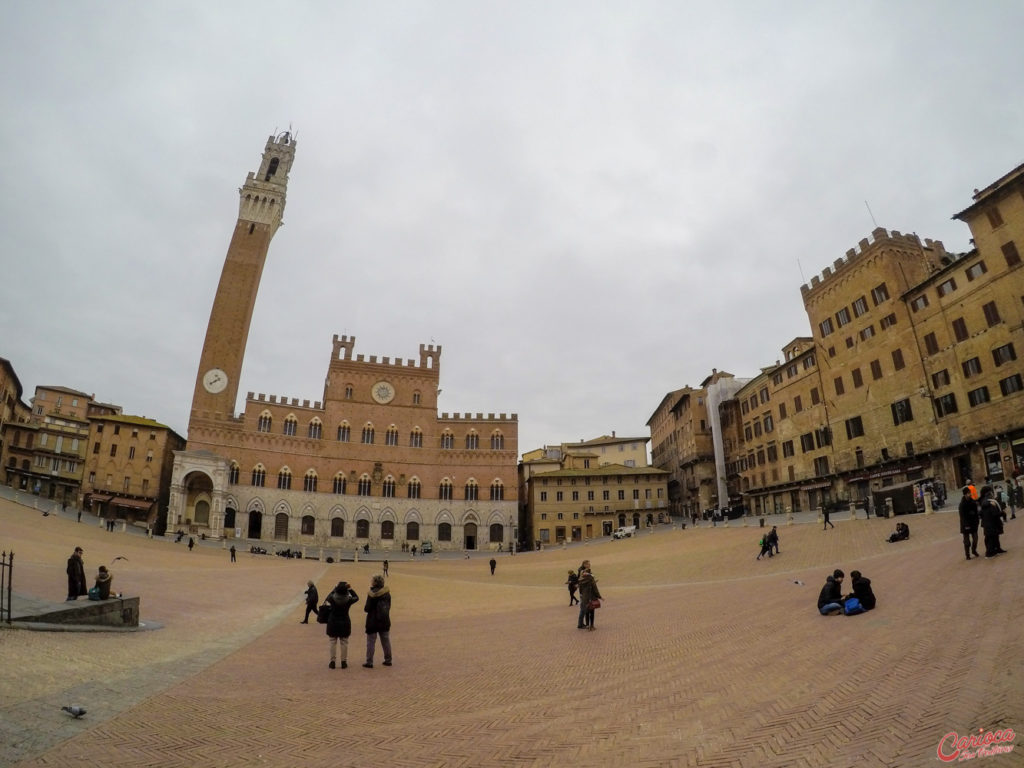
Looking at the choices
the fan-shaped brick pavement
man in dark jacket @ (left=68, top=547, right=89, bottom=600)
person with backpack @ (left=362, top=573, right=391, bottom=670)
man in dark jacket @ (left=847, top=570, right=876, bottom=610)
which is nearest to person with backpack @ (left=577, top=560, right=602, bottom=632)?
the fan-shaped brick pavement

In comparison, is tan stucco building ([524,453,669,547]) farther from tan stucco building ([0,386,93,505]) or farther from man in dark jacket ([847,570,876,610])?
tan stucco building ([0,386,93,505])

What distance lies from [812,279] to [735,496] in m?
22.5

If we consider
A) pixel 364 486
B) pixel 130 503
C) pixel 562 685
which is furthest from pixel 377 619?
pixel 130 503

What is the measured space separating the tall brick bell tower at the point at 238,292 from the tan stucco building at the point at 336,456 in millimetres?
123

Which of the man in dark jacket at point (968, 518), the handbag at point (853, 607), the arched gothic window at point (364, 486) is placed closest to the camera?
the handbag at point (853, 607)

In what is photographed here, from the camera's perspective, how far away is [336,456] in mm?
56188

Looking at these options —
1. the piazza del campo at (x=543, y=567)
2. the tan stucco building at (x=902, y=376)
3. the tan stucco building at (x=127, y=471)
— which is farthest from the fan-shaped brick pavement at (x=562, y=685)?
the tan stucco building at (x=127, y=471)

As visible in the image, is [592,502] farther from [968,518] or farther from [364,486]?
[968,518]

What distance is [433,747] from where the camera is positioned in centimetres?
519

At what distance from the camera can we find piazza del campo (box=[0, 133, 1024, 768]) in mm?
5191

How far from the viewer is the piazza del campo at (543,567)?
17.0ft

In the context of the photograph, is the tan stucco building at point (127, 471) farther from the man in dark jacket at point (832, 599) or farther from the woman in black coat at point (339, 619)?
the man in dark jacket at point (832, 599)

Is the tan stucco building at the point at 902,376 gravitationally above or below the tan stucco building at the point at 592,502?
above

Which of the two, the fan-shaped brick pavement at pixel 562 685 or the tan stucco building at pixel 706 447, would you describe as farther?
the tan stucco building at pixel 706 447
